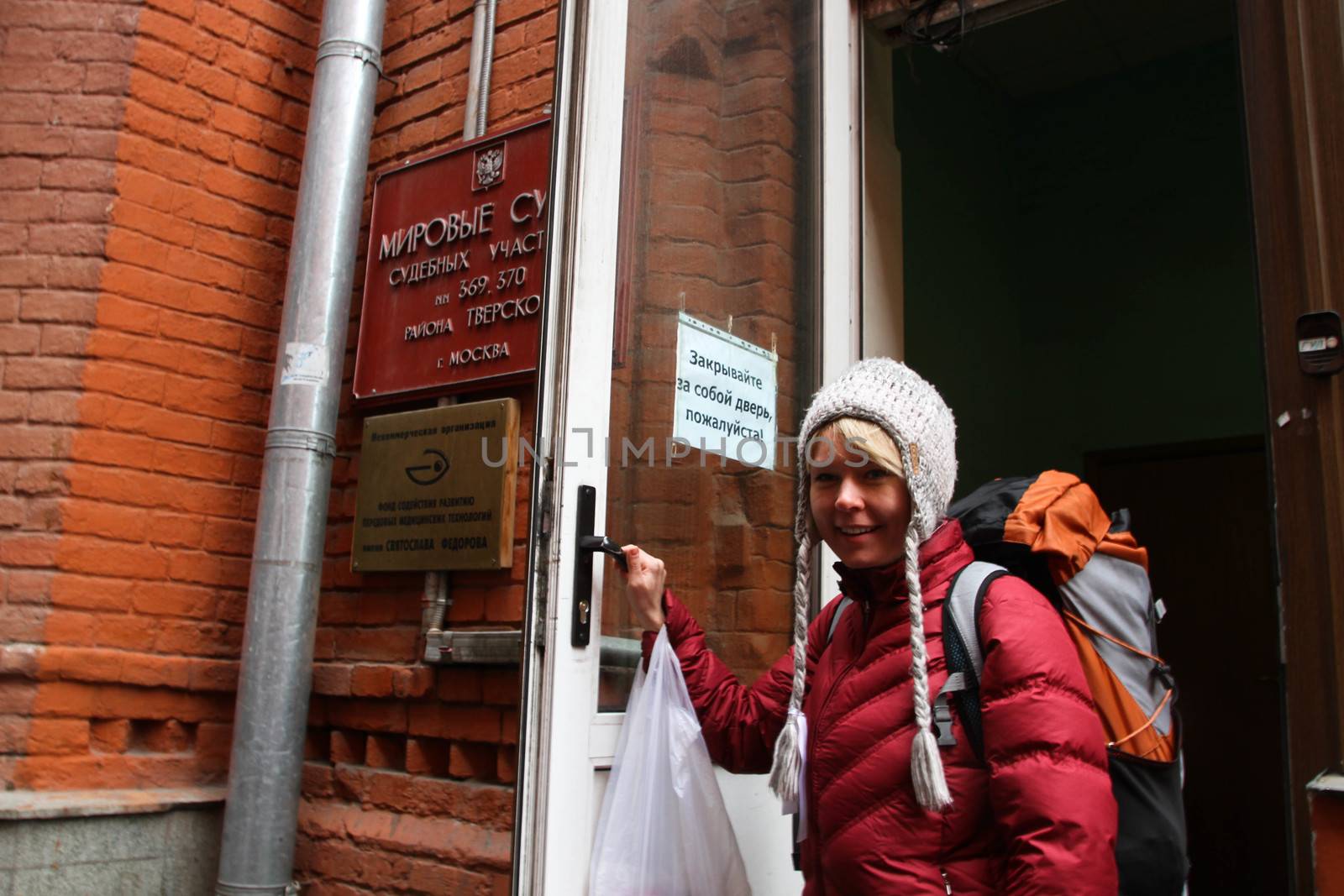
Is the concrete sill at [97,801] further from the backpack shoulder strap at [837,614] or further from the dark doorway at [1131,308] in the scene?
the dark doorway at [1131,308]

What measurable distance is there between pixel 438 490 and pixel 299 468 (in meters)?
0.39

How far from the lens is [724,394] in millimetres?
2523

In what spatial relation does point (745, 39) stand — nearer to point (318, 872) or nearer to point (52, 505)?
point (52, 505)

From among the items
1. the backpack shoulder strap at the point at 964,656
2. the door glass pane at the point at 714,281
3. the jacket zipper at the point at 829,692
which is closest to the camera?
the backpack shoulder strap at the point at 964,656

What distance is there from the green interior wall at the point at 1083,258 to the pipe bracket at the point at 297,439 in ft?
9.31

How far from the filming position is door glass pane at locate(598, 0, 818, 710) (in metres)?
2.29

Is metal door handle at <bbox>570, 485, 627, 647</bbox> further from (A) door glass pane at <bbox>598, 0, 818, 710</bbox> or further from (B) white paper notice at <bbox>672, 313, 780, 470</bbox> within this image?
(B) white paper notice at <bbox>672, 313, 780, 470</bbox>

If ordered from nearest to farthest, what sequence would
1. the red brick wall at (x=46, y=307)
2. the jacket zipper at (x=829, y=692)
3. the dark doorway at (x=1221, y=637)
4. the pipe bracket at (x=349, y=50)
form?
the jacket zipper at (x=829, y=692) < the red brick wall at (x=46, y=307) < the pipe bracket at (x=349, y=50) < the dark doorway at (x=1221, y=637)

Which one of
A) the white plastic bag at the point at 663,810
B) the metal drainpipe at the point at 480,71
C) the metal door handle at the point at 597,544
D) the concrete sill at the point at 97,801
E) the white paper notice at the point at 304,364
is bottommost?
the concrete sill at the point at 97,801

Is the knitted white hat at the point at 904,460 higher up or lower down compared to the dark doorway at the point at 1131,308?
lower down

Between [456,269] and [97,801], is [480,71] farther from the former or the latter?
[97,801]

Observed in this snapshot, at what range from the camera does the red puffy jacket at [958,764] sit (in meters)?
1.53

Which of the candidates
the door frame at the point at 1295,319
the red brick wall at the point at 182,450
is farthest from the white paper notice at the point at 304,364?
the door frame at the point at 1295,319

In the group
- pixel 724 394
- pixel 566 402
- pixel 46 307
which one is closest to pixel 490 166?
pixel 724 394
